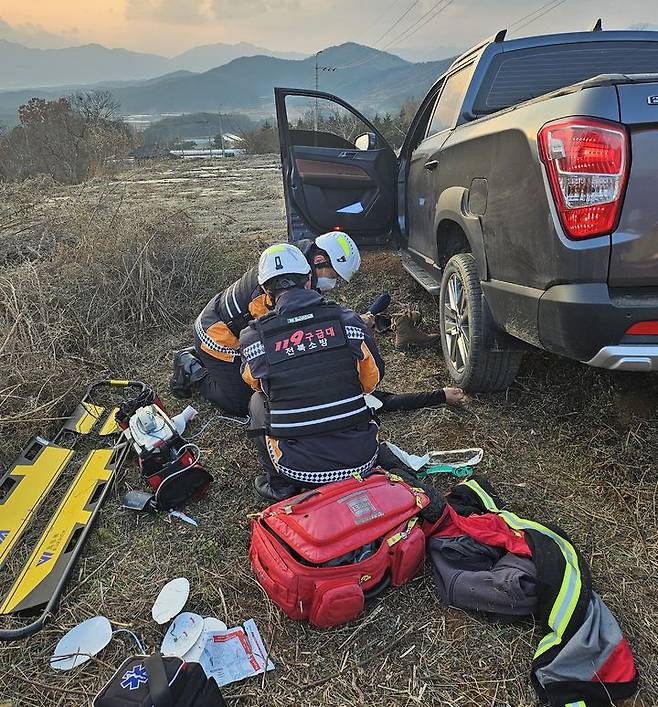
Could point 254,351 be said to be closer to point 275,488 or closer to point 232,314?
point 275,488

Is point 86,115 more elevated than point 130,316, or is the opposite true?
point 86,115

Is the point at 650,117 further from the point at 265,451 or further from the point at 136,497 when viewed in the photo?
the point at 136,497

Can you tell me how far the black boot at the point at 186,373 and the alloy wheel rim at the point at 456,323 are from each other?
170 cm

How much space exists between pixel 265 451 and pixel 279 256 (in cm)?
96

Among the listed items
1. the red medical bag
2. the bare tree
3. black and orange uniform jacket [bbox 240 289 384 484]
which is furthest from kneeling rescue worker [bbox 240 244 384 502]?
the bare tree

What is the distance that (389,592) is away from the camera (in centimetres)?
220

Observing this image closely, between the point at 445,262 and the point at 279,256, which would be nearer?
the point at 279,256

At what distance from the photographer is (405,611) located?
2.11 metres

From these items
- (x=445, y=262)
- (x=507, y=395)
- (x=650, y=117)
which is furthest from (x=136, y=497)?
(x=650, y=117)

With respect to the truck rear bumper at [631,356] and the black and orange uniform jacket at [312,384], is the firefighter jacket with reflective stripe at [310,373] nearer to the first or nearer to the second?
the black and orange uniform jacket at [312,384]

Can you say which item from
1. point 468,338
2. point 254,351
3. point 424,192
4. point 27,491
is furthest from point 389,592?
point 424,192

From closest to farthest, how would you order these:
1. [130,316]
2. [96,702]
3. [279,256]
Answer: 1. [96,702]
2. [279,256]
3. [130,316]

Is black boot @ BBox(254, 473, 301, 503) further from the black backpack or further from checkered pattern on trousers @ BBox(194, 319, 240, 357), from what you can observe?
checkered pattern on trousers @ BBox(194, 319, 240, 357)

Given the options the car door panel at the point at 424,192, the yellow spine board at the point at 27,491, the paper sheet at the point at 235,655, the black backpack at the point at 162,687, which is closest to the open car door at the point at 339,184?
the car door panel at the point at 424,192
